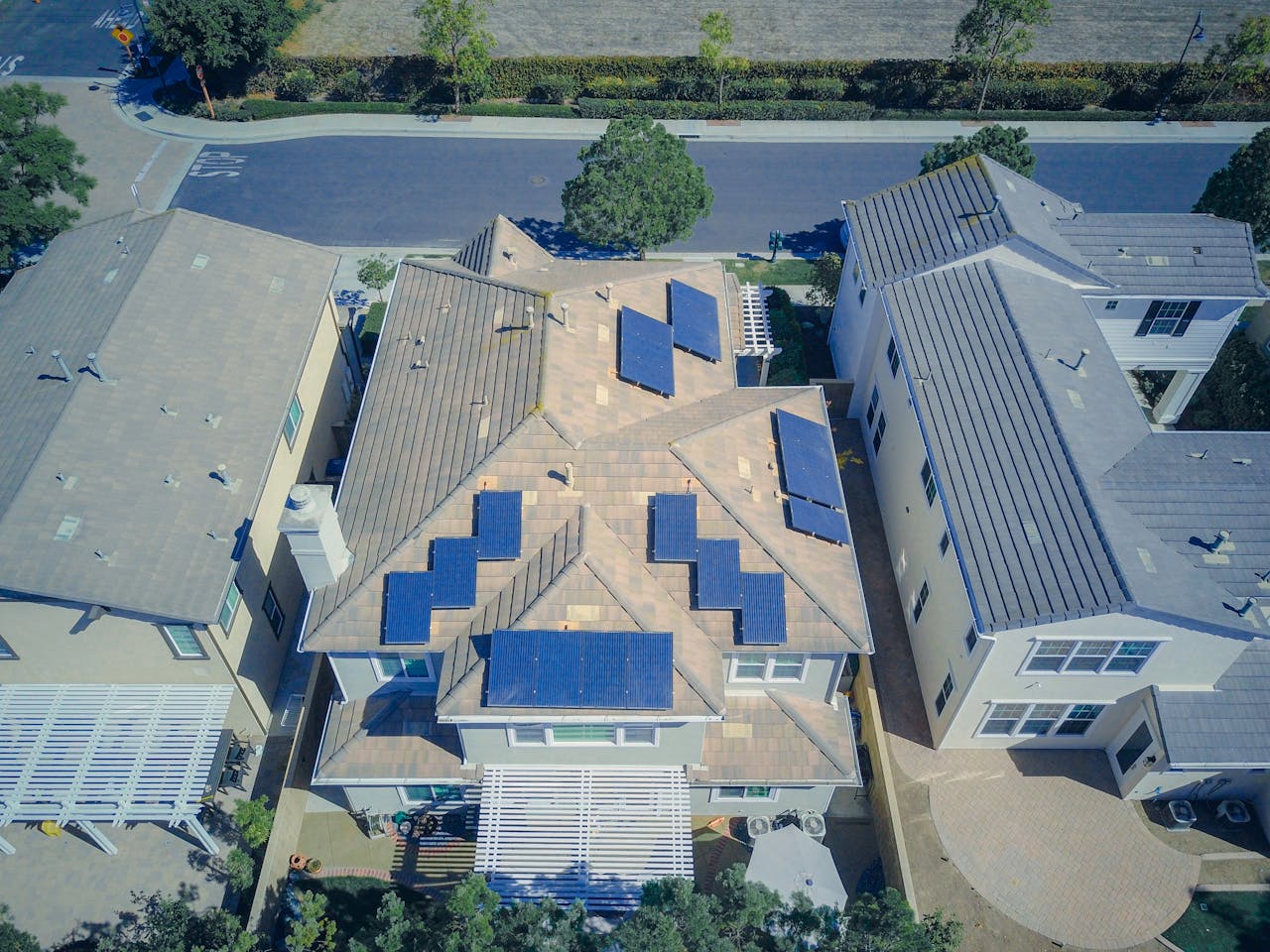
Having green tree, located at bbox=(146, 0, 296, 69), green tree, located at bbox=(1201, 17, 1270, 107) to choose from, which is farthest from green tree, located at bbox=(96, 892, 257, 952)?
green tree, located at bbox=(1201, 17, 1270, 107)

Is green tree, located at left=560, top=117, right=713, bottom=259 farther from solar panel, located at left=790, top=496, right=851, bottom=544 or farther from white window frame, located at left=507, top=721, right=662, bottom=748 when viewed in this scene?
white window frame, located at left=507, top=721, right=662, bottom=748

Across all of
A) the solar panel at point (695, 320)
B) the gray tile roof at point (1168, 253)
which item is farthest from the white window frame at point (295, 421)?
the gray tile roof at point (1168, 253)

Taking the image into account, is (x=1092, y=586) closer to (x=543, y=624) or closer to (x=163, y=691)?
(x=543, y=624)

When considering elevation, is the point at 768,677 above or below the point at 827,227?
below

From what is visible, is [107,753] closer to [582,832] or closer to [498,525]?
[498,525]

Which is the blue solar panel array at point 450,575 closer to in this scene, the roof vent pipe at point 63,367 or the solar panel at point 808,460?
the solar panel at point 808,460

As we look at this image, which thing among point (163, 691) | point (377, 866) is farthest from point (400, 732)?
point (163, 691)
